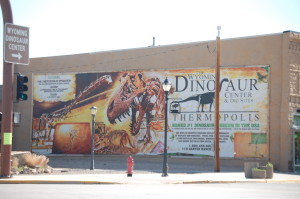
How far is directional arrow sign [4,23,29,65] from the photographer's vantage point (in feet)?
66.5

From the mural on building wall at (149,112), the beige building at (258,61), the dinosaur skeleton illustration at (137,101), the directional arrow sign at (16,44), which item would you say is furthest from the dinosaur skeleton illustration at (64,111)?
the directional arrow sign at (16,44)

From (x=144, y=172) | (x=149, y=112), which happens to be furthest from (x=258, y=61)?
(x=144, y=172)

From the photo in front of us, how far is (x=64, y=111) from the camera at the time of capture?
38250mm

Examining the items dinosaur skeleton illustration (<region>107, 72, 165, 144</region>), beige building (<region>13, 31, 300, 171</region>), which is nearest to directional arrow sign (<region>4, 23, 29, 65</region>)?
beige building (<region>13, 31, 300, 171</region>)

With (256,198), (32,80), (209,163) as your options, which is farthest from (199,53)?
(256,198)

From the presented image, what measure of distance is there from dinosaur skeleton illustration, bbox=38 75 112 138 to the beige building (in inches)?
33.8

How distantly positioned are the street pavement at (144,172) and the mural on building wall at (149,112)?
55 centimetres

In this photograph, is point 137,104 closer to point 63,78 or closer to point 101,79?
point 101,79

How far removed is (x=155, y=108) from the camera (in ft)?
114

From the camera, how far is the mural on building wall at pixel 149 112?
3175 centimetres

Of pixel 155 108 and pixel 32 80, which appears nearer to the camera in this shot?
pixel 155 108

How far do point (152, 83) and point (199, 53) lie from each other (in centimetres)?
391

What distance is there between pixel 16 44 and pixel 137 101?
1566cm

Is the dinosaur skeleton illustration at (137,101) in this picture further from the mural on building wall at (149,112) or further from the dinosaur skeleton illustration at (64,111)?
the dinosaur skeleton illustration at (64,111)
